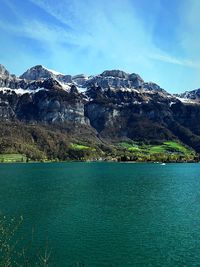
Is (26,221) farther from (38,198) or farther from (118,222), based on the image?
(38,198)

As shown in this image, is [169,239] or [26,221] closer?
[169,239]

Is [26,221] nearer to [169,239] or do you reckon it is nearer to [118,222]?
[118,222]

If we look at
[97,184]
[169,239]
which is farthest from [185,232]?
[97,184]

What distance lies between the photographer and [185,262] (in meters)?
49.5

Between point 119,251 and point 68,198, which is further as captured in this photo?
point 68,198

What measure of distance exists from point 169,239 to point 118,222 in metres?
14.6

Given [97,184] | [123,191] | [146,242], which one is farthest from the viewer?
[97,184]

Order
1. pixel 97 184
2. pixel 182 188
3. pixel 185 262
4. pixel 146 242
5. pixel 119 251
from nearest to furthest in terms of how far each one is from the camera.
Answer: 1. pixel 185 262
2. pixel 119 251
3. pixel 146 242
4. pixel 182 188
5. pixel 97 184

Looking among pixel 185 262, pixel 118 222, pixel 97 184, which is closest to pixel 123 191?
pixel 97 184

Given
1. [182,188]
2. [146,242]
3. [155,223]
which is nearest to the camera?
[146,242]

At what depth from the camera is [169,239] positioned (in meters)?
60.8

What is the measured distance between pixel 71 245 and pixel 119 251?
7.48 metres

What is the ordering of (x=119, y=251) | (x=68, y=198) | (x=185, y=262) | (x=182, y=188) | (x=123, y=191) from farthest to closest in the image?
(x=182, y=188) → (x=123, y=191) → (x=68, y=198) → (x=119, y=251) → (x=185, y=262)

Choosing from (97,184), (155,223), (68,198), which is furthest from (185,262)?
(97,184)
